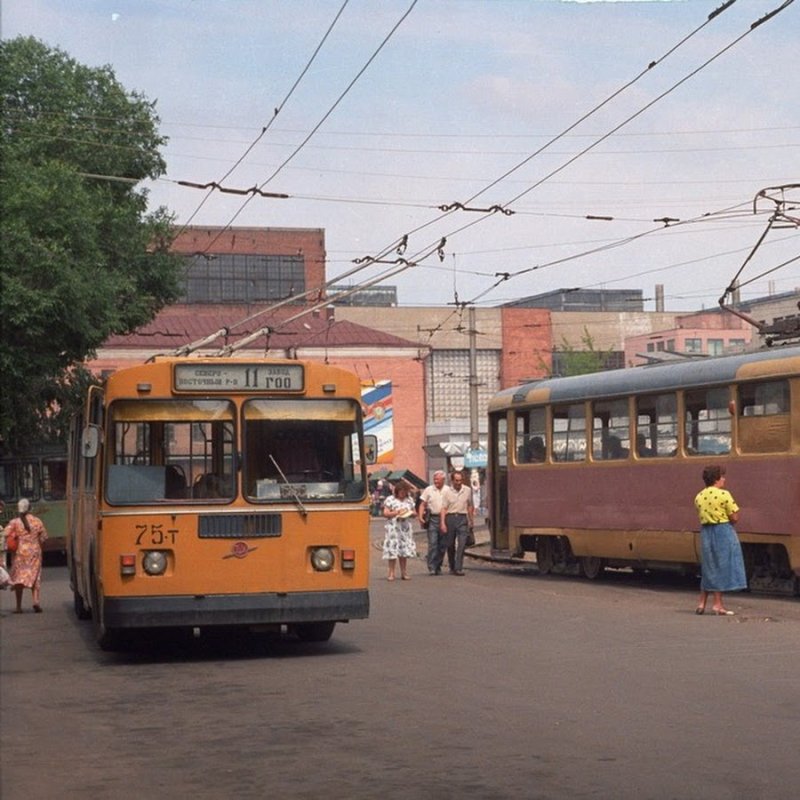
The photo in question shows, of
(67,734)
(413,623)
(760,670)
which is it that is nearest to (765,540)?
(413,623)

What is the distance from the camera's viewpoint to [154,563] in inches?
583

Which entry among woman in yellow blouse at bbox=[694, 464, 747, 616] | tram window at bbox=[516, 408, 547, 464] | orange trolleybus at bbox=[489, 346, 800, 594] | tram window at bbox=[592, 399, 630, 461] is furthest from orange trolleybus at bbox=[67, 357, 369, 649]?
tram window at bbox=[516, 408, 547, 464]

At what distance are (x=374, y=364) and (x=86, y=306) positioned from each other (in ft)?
177

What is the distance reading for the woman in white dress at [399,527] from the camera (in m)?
26.2

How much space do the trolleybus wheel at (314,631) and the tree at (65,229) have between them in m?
12.8

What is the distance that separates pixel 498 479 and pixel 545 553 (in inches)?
70.7

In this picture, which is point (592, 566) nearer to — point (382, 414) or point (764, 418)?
point (764, 418)

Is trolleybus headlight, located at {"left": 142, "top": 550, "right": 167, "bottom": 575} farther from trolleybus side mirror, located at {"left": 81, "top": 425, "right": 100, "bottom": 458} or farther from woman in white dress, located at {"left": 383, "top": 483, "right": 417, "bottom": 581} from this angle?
woman in white dress, located at {"left": 383, "top": 483, "right": 417, "bottom": 581}

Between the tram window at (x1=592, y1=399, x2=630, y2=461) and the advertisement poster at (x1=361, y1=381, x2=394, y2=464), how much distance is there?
55.8 m

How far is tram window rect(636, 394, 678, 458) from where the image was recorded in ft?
77.0

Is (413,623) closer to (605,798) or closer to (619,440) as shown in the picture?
(619,440)

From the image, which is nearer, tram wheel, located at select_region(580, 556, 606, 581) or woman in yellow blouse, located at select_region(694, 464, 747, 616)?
woman in yellow blouse, located at select_region(694, 464, 747, 616)

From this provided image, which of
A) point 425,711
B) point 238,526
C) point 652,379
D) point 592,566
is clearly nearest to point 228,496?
point 238,526

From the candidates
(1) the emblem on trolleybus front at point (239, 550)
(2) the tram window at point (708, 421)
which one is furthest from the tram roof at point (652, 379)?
(1) the emblem on trolleybus front at point (239, 550)
